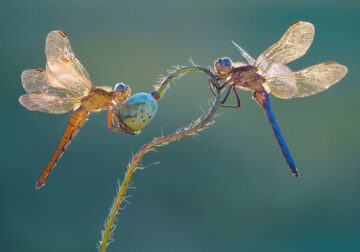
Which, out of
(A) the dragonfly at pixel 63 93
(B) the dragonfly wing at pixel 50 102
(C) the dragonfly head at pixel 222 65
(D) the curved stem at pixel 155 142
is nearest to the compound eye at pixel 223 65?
(C) the dragonfly head at pixel 222 65

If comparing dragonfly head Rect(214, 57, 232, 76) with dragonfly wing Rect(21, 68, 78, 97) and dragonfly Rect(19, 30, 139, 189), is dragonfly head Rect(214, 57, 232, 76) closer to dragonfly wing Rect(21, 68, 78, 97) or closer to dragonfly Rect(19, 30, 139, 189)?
dragonfly Rect(19, 30, 139, 189)

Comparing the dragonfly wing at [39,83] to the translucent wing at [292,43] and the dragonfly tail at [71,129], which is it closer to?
the dragonfly tail at [71,129]

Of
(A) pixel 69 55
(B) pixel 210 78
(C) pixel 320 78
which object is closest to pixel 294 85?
(C) pixel 320 78

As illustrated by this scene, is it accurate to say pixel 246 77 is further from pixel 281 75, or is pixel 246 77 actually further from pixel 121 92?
pixel 121 92

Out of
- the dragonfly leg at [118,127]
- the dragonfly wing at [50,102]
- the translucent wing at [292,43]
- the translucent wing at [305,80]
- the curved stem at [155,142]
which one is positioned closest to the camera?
the curved stem at [155,142]

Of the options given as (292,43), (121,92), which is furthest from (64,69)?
(292,43)

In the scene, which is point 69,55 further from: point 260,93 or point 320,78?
point 320,78
